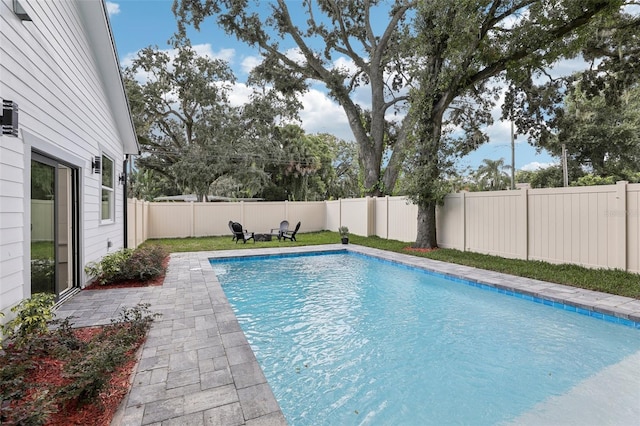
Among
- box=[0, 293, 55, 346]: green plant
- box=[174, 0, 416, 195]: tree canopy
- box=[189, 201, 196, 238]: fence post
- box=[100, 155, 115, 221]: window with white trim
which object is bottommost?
box=[0, 293, 55, 346]: green plant

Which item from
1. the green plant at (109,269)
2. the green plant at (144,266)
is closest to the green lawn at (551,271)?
the green plant at (144,266)

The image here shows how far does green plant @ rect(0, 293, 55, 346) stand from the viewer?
290cm

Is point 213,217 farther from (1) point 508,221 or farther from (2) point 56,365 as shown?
(2) point 56,365

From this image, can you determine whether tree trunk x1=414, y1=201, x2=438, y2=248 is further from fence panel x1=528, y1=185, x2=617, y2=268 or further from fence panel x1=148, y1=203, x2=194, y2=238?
fence panel x1=148, y1=203, x2=194, y2=238

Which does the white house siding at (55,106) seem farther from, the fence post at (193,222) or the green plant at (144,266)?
the fence post at (193,222)

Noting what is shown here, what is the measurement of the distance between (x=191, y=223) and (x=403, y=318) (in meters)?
12.2

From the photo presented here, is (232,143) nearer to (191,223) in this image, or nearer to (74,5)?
(191,223)

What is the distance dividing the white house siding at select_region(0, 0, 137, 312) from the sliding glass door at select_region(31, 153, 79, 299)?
14 cm

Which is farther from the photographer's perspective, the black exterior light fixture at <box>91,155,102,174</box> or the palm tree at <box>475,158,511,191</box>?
the palm tree at <box>475,158,511,191</box>

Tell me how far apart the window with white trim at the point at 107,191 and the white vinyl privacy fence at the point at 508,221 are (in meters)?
2.33

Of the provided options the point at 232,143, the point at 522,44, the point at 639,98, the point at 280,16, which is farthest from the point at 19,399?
the point at 639,98

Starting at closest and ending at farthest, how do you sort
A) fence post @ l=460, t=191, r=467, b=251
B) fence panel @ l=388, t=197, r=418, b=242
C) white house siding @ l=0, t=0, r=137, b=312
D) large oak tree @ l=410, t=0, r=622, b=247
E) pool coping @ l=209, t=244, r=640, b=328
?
1. white house siding @ l=0, t=0, r=137, b=312
2. pool coping @ l=209, t=244, r=640, b=328
3. large oak tree @ l=410, t=0, r=622, b=247
4. fence post @ l=460, t=191, r=467, b=251
5. fence panel @ l=388, t=197, r=418, b=242

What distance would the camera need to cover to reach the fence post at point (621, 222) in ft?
19.3

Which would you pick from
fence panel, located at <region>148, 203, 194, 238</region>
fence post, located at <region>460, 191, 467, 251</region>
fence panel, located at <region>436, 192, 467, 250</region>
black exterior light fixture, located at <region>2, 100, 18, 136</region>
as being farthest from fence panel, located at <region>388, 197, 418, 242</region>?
black exterior light fixture, located at <region>2, 100, 18, 136</region>
